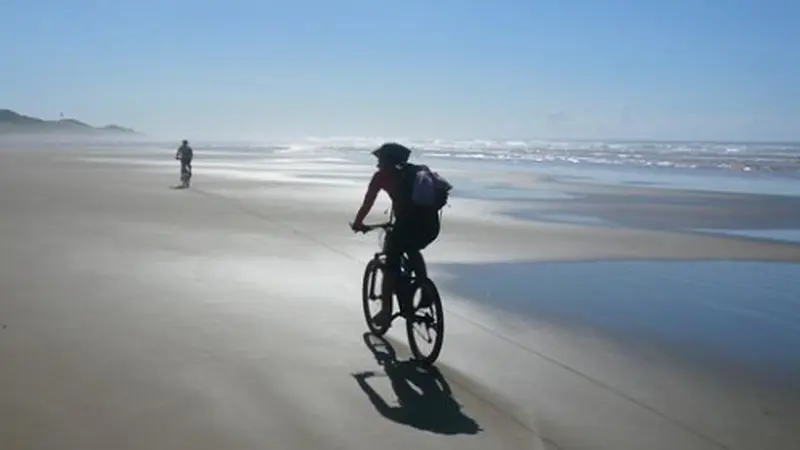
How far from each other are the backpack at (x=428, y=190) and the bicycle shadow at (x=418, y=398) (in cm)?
131

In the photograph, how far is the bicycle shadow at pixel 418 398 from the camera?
5.35 meters

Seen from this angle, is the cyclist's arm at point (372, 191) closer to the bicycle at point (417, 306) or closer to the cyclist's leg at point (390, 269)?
the bicycle at point (417, 306)

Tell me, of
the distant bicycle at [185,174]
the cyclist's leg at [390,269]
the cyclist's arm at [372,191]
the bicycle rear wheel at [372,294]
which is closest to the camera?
the cyclist's arm at [372,191]

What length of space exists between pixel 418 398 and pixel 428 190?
65.2 inches

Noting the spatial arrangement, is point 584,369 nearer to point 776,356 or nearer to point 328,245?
point 776,356

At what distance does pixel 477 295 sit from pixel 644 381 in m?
3.52

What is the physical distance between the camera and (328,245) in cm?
1383

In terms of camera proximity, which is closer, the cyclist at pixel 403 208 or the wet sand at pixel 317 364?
the wet sand at pixel 317 364

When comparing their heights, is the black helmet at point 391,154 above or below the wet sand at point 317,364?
above

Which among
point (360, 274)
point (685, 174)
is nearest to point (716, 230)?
point (360, 274)

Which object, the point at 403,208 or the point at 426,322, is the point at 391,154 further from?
the point at 426,322

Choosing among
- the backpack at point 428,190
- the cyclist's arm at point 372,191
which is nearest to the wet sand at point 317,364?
the cyclist's arm at point 372,191

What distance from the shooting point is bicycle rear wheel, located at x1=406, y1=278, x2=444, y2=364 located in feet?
21.9

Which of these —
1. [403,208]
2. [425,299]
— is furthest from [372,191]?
[425,299]
